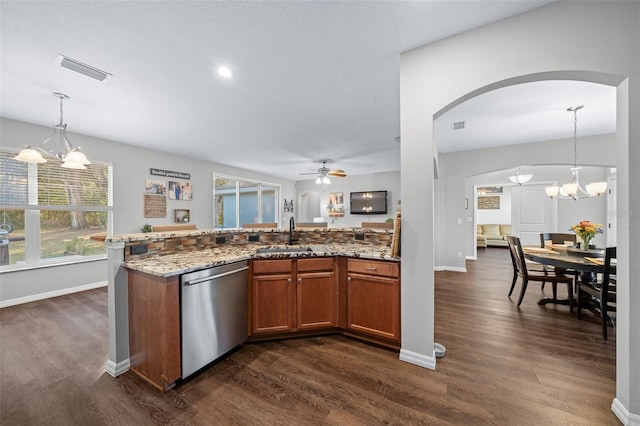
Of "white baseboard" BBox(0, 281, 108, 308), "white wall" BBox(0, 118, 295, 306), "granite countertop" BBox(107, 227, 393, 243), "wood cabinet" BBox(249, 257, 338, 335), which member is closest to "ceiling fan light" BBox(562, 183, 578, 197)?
"granite countertop" BBox(107, 227, 393, 243)

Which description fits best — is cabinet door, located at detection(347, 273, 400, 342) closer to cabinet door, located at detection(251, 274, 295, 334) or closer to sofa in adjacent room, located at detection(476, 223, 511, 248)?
cabinet door, located at detection(251, 274, 295, 334)

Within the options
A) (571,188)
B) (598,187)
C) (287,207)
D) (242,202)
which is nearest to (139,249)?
(571,188)

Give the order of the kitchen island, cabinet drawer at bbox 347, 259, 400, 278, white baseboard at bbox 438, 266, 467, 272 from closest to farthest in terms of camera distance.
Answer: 1. the kitchen island
2. cabinet drawer at bbox 347, 259, 400, 278
3. white baseboard at bbox 438, 266, 467, 272

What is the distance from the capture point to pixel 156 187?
16.8 ft

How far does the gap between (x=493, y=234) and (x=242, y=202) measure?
29.1 ft

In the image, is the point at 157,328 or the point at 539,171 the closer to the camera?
the point at 157,328

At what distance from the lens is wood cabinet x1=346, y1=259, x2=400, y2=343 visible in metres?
2.17

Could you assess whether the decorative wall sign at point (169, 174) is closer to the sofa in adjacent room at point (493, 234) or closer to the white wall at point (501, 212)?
the sofa in adjacent room at point (493, 234)

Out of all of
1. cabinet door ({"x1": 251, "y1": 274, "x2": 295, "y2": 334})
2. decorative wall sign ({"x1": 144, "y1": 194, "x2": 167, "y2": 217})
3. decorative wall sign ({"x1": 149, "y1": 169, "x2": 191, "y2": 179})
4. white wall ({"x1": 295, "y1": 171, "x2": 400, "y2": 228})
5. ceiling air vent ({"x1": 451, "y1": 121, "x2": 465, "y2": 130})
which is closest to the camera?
cabinet door ({"x1": 251, "y1": 274, "x2": 295, "y2": 334})

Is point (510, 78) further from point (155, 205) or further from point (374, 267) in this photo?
point (155, 205)

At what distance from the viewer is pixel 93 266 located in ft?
14.1

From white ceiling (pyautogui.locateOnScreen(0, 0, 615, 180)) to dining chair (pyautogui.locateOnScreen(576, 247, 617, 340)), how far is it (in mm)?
1852

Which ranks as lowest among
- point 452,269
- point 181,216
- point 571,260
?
point 452,269

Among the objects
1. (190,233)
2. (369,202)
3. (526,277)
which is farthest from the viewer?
(369,202)
